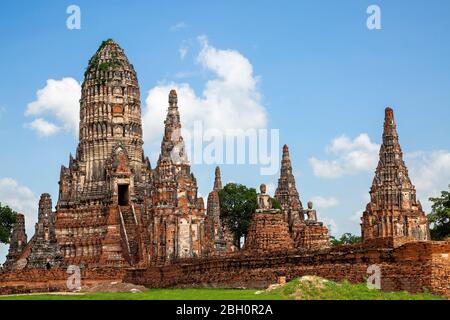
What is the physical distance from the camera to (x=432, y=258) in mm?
30625

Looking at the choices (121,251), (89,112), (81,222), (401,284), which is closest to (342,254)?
(401,284)

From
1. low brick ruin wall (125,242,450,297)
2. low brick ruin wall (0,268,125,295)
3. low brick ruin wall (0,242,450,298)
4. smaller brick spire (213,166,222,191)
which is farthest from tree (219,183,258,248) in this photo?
low brick ruin wall (125,242,450,297)

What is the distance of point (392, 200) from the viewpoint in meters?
77.2

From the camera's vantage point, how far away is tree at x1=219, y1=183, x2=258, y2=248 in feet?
305

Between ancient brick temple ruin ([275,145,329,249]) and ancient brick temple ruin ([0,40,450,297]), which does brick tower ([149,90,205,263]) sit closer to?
ancient brick temple ruin ([0,40,450,297])

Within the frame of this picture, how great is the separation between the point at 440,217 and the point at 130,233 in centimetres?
2920

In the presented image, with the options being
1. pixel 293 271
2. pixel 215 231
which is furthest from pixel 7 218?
pixel 293 271

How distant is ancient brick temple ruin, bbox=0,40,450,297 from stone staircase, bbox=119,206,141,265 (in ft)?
0.30

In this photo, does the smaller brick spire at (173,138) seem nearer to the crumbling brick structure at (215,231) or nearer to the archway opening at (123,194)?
the crumbling brick structure at (215,231)

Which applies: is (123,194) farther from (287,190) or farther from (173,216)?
(173,216)

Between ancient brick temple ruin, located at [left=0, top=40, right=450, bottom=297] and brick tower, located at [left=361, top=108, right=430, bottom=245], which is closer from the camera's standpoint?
ancient brick temple ruin, located at [left=0, top=40, right=450, bottom=297]

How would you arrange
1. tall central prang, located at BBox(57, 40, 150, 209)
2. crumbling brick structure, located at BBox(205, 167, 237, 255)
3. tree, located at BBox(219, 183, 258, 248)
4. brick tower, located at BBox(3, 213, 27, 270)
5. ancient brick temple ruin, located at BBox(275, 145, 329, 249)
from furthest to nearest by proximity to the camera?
1. tree, located at BBox(219, 183, 258, 248)
2. tall central prang, located at BBox(57, 40, 150, 209)
3. brick tower, located at BBox(3, 213, 27, 270)
4. crumbling brick structure, located at BBox(205, 167, 237, 255)
5. ancient brick temple ruin, located at BBox(275, 145, 329, 249)

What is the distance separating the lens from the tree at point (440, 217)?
79.6 metres
